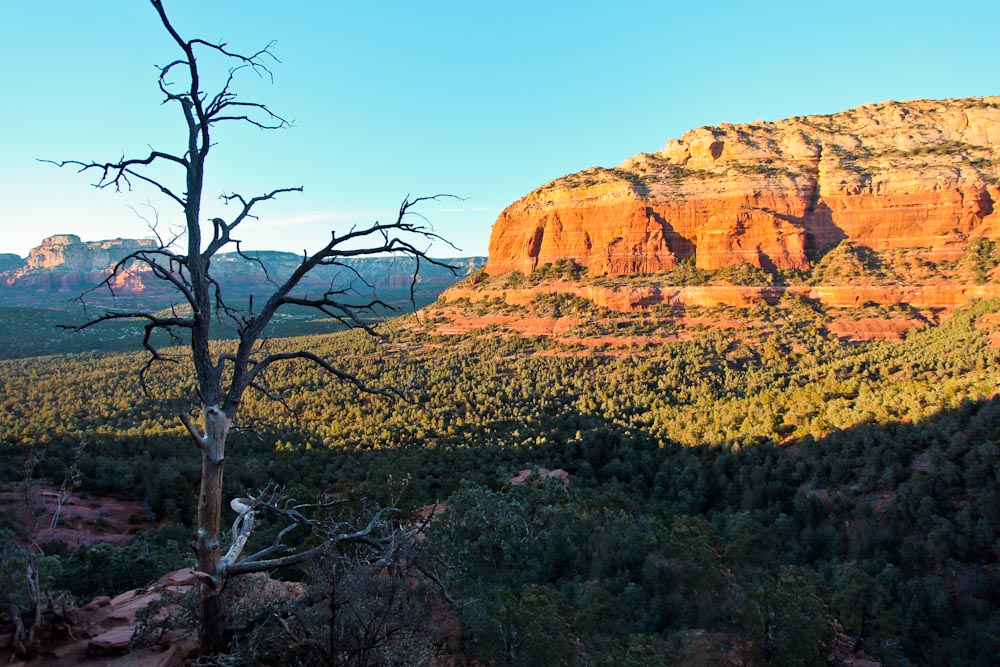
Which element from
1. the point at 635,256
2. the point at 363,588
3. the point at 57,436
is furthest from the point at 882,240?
the point at 57,436

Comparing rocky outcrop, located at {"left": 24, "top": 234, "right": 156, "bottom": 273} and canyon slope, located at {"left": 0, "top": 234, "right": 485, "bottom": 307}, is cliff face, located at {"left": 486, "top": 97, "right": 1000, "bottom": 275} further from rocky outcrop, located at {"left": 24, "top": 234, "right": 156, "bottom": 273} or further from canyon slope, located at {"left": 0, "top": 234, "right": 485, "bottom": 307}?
rocky outcrop, located at {"left": 24, "top": 234, "right": 156, "bottom": 273}

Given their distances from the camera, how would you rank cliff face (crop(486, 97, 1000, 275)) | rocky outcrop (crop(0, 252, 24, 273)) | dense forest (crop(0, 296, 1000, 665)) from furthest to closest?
rocky outcrop (crop(0, 252, 24, 273))
cliff face (crop(486, 97, 1000, 275))
dense forest (crop(0, 296, 1000, 665))

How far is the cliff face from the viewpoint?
36438mm

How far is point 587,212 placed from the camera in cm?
4716

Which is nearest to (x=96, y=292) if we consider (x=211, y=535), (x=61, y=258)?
(x=61, y=258)

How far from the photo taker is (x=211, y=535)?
12.6 feet

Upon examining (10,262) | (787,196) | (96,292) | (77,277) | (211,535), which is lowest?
(211,535)

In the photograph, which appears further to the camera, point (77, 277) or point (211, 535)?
point (77, 277)

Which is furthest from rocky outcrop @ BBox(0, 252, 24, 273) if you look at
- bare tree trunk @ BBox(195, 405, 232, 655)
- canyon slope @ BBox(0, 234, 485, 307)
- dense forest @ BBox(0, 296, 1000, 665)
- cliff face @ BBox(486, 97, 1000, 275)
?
bare tree trunk @ BBox(195, 405, 232, 655)

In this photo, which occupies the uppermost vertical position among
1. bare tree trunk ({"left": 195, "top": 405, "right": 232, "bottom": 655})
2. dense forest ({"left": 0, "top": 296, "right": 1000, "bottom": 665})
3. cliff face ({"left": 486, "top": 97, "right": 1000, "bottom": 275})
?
cliff face ({"left": 486, "top": 97, "right": 1000, "bottom": 275})

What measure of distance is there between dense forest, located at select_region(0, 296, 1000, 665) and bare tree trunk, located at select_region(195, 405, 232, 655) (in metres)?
0.35

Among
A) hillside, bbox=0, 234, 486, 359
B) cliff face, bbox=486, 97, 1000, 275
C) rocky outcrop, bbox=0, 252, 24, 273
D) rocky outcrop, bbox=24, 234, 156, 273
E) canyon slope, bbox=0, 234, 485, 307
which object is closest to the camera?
cliff face, bbox=486, 97, 1000, 275

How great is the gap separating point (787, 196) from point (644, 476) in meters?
29.0

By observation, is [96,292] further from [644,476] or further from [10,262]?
[644,476]
